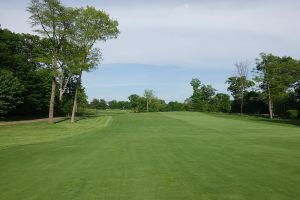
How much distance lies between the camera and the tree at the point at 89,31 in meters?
50.6

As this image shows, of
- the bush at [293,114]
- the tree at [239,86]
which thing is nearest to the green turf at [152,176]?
the bush at [293,114]

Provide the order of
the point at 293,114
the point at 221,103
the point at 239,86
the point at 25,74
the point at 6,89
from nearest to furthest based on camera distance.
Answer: the point at 6,89 → the point at 25,74 → the point at 293,114 → the point at 239,86 → the point at 221,103

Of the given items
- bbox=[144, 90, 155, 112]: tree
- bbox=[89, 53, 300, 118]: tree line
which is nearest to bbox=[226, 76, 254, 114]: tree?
bbox=[89, 53, 300, 118]: tree line

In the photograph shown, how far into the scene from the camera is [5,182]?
10.4 meters

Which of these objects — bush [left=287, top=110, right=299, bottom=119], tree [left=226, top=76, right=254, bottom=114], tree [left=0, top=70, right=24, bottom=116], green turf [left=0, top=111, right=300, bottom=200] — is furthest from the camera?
tree [left=226, top=76, right=254, bottom=114]

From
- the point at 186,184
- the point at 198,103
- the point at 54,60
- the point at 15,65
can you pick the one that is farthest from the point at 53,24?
the point at 198,103

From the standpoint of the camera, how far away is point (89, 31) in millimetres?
51312

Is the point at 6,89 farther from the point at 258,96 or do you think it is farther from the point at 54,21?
the point at 258,96

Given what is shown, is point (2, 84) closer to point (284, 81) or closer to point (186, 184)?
point (186, 184)

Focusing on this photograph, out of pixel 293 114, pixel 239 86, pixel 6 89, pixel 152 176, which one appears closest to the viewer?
pixel 152 176

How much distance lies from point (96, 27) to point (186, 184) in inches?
1770

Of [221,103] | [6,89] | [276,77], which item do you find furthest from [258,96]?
[6,89]

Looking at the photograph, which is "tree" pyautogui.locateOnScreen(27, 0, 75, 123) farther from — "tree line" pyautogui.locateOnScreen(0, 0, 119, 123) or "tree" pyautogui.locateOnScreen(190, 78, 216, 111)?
"tree" pyautogui.locateOnScreen(190, 78, 216, 111)

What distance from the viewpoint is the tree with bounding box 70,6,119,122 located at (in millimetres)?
50625
